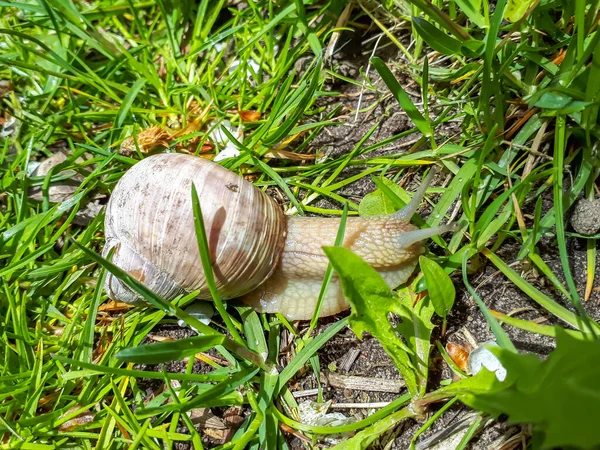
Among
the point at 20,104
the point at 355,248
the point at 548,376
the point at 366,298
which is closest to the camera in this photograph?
the point at 548,376

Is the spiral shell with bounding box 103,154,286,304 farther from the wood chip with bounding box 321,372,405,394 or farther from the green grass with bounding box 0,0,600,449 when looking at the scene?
the wood chip with bounding box 321,372,405,394

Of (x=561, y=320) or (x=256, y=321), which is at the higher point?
(x=561, y=320)

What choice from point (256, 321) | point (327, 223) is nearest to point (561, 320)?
point (327, 223)

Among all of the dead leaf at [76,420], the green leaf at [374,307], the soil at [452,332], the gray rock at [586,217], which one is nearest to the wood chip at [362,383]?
the soil at [452,332]

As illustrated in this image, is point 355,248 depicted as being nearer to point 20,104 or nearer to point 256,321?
point 256,321

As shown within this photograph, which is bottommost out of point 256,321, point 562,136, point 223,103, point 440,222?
point 256,321

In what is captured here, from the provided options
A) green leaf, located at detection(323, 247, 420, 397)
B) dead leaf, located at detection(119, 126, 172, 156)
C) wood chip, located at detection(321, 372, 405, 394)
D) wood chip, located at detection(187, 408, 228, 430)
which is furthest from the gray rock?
dead leaf, located at detection(119, 126, 172, 156)

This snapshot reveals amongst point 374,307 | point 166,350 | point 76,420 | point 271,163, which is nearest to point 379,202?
point 374,307
